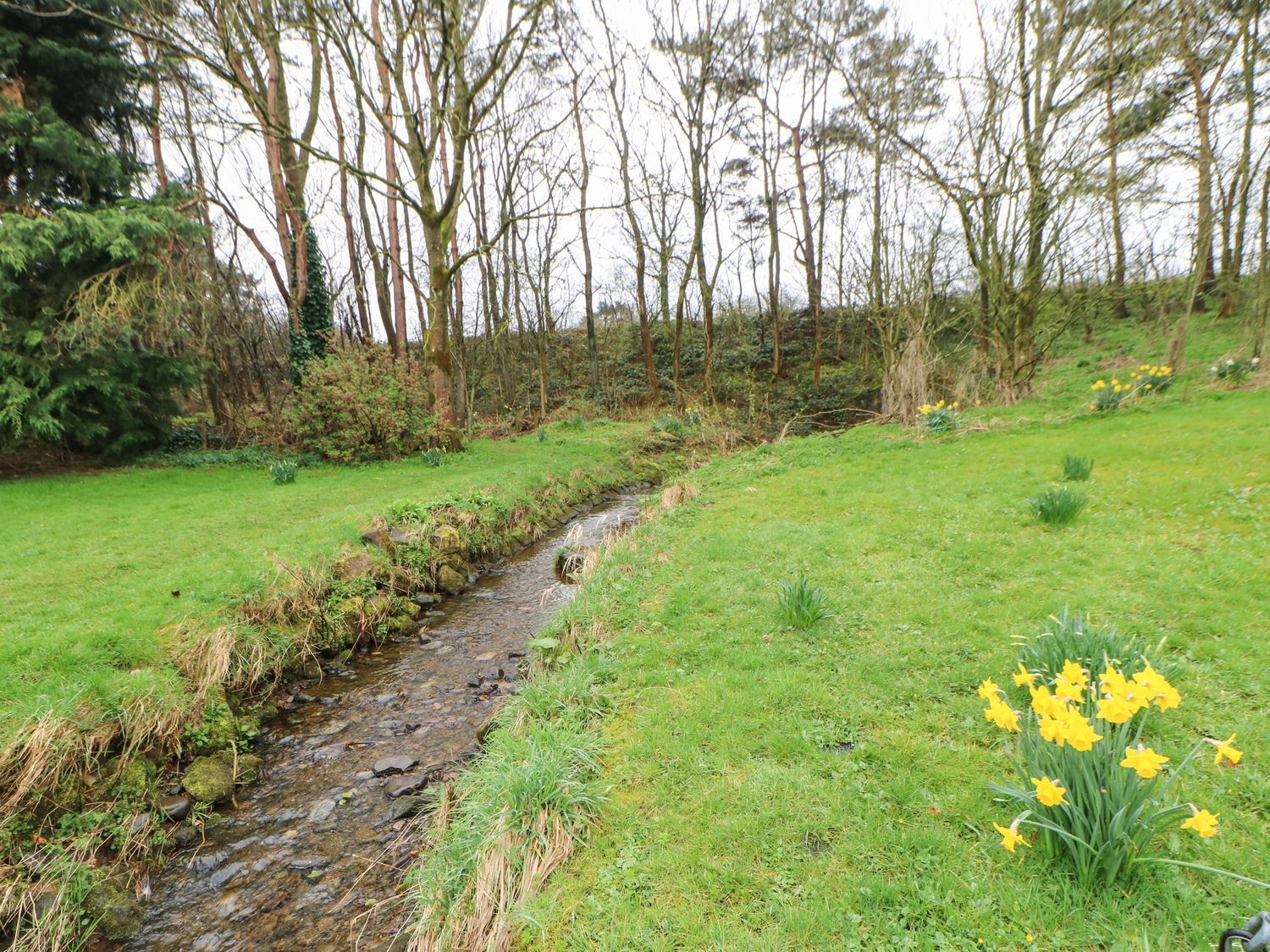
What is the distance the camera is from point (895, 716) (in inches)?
119

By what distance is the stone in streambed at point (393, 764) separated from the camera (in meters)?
3.90

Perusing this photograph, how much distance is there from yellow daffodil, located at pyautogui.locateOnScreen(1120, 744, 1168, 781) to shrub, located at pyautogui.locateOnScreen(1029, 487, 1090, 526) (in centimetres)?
419

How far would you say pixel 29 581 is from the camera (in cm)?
527

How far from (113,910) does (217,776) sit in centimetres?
92

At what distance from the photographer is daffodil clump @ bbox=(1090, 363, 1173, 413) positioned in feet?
31.4

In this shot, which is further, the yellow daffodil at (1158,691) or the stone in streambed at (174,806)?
the stone in streambed at (174,806)

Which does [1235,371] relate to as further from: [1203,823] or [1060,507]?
[1203,823]

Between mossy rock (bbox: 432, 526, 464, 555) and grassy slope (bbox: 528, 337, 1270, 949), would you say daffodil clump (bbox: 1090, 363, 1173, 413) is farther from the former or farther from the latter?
mossy rock (bbox: 432, 526, 464, 555)

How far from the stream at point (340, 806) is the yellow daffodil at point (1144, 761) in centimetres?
315

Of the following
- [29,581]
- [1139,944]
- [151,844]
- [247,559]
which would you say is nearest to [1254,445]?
[1139,944]

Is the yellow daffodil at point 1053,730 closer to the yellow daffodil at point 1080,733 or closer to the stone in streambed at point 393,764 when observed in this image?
the yellow daffodil at point 1080,733

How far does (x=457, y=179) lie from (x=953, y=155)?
11249mm

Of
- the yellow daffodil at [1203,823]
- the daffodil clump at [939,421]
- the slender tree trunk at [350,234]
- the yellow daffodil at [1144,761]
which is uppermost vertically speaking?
the slender tree trunk at [350,234]

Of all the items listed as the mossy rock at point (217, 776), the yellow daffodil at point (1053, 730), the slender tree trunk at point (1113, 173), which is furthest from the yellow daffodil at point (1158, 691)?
the slender tree trunk at point (1113, 173)
